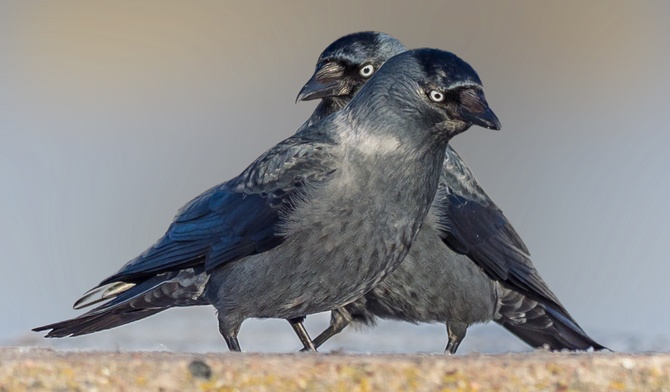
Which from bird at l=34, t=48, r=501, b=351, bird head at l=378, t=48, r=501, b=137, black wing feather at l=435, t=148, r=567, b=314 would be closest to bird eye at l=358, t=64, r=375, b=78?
black wing feather at l=435, t=148, r=567, b=314

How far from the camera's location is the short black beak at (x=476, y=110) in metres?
2.77

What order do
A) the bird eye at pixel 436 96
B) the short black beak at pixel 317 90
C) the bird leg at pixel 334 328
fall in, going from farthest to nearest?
the bird leg at pixel 334 328, the short black beak at pixel 317 90, the bird eye at pixel 436 96

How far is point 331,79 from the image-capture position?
12.2 feet

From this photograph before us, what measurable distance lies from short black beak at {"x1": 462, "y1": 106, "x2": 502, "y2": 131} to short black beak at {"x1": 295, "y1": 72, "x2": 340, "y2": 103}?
95 centimetres

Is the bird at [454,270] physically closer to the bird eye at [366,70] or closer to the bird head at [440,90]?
the bird eye at [366,70]

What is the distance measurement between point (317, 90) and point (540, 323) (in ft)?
3.55

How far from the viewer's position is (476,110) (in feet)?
9.21

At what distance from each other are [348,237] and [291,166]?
0.35 m

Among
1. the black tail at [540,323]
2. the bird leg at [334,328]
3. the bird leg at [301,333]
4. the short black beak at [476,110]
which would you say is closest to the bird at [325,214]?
the short black beak at [476,110]

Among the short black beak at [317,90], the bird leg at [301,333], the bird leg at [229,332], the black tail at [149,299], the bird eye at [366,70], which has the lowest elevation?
the bird leg at [301,333]

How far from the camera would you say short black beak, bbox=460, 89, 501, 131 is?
9.10ft

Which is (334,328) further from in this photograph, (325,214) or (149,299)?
(325,214)

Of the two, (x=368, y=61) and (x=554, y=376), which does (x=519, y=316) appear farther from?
(x=554, y=376)

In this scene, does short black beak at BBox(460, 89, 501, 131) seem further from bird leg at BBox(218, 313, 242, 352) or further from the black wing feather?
bird leg at BBox(218, 313, 242, 352)
